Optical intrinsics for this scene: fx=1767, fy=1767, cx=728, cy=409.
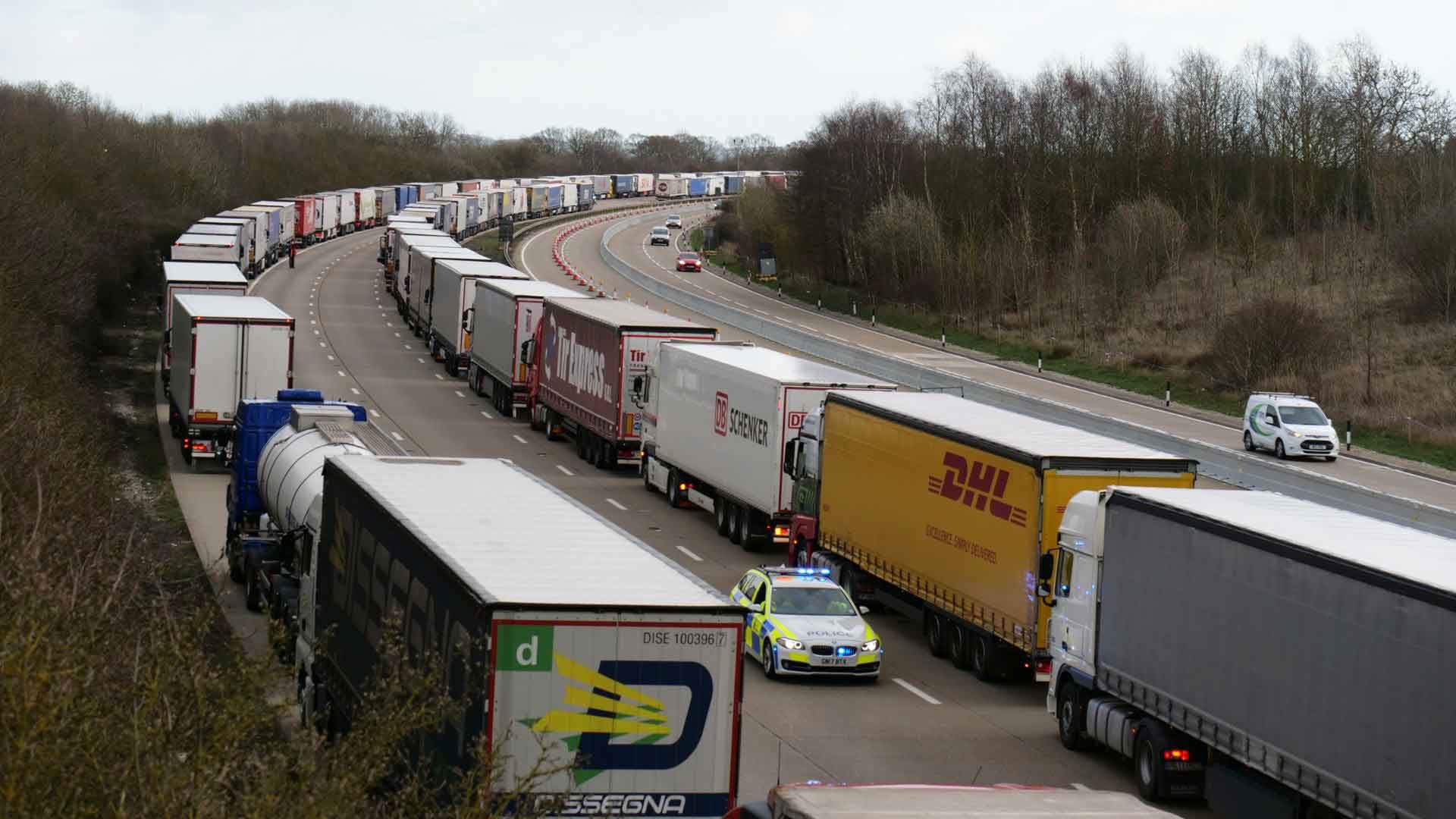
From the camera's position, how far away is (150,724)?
7727mm

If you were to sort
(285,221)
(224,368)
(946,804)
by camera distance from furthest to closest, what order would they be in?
(285,221)
(224,368)
(946,804)

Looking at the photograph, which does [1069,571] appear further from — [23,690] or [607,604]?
[23,690]

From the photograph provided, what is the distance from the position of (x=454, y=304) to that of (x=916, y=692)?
37.3 meters

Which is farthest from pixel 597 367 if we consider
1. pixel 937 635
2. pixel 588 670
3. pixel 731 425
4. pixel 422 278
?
pixel 588 670

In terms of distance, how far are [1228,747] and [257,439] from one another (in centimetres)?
1734

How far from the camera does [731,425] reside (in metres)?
32.1

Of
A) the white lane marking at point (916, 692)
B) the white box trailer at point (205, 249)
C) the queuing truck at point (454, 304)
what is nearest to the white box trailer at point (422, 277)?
the queuing truck at point (454, 304)

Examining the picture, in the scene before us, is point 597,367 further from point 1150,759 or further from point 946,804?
point 946,804

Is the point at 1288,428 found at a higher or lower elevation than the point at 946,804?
lower

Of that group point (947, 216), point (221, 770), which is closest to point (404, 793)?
point (221, 770)

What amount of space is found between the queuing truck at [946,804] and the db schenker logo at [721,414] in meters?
22.6

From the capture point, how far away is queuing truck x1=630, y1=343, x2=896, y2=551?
98.1 ft

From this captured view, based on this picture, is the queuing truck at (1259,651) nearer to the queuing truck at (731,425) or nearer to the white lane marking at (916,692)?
the white lane marking at (916,692)

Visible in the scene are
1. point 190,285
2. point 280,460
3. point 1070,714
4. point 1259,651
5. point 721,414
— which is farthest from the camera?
point 190,285
